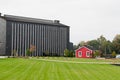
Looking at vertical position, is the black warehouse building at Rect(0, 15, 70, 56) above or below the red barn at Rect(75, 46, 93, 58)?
above

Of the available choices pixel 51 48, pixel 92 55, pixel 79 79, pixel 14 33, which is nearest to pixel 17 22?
pixel 14 33

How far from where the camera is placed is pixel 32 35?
11850cm

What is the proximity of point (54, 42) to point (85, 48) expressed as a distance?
3680cm

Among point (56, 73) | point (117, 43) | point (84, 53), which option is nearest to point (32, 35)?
point (84, 53)

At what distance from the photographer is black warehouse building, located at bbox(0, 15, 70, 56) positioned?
109750mm

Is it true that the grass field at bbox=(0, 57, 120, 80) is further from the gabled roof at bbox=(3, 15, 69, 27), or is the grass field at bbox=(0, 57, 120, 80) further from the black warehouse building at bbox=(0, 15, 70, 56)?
the gabled roof at bbox=(3, 15, 69, 27)

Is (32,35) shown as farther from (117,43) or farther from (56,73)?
(56,73)

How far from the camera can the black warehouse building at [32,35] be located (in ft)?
360

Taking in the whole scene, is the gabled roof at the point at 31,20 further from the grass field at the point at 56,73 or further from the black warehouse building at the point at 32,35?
the grass field at the point at 56,73

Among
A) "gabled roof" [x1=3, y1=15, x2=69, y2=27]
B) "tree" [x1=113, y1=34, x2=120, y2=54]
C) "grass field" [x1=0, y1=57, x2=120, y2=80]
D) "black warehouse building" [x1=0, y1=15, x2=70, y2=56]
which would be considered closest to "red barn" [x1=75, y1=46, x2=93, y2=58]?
"tree" [x1=113, y1=34, x2=120, y2=54]

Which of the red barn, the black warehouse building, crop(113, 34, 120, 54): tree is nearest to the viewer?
the red barn

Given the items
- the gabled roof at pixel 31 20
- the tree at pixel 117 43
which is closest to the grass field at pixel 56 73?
the tree at pixel 117 43

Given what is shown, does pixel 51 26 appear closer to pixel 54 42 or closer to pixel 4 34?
pixel 54 42

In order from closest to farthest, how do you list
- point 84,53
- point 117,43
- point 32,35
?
point 84,53 < point 117,43 < point 32,35
